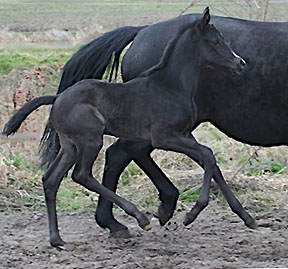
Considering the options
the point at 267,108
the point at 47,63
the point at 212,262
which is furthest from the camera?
the point at 47,63

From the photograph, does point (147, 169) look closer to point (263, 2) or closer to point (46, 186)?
point (46, 186)

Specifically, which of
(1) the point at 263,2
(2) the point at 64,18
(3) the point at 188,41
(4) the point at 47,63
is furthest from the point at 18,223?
(2) the point at 64,18

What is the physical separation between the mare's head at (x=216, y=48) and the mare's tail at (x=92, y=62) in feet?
2.98

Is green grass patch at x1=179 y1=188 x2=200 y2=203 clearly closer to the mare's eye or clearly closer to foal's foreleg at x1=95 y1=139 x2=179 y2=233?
foal's foreleg at x1=95 y1=139 x2=179 y2=233

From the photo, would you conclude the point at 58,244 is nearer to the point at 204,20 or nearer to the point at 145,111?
the point at 145,111

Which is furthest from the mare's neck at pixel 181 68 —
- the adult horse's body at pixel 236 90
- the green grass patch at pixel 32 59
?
the green grass patch at pixel 32 59

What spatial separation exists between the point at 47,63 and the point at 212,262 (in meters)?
8.40

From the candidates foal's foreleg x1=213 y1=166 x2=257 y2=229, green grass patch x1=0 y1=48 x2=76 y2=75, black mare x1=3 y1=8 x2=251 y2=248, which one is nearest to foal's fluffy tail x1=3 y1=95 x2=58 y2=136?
black mare x1=3 y1=8 x2=251 y2=248

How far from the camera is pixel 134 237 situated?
5.89 meters

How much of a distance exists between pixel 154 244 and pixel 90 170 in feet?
2.67

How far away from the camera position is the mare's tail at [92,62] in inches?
238

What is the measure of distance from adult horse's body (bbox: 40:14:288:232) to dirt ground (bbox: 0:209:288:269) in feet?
0.90

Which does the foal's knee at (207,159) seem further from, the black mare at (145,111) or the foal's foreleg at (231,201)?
the foal's foreleg at (231,201)

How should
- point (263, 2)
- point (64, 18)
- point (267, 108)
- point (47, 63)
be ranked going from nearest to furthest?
1. point (267, 108)
2. point (263, 2)
3. point (47, 63)
4. point (64, 18)
